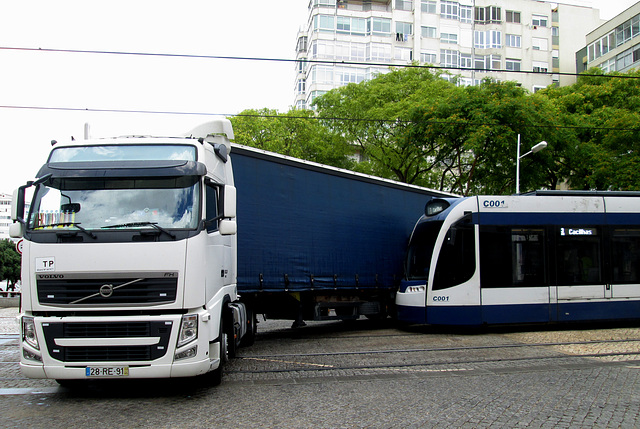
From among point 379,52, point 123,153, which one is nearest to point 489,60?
point 379,52

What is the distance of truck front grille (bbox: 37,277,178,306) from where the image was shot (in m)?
6.21

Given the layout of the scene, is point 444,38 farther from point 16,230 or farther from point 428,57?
point 16,230

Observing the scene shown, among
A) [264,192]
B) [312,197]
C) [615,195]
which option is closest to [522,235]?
[615,195]

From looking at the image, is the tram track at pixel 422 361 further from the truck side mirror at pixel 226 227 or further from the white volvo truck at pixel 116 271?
the truck side mirror at pixel 226 227

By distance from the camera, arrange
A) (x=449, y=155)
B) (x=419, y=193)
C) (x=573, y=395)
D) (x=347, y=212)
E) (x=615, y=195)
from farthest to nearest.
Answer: (x=449, y=155) < (x=419, y=193) < (x=615, y=195) < (x=347, y=212) < (x=573, y=395)

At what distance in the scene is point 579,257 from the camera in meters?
12.8

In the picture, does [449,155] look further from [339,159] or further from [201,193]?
[201,193]

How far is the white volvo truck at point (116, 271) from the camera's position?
6203 millimetres

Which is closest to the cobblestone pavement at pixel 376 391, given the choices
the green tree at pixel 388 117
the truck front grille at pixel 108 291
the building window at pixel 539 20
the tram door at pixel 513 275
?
the truck front grille at pixel 108 291

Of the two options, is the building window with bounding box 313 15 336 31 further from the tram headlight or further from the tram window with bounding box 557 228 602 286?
the tram window with bounding box 557 228 602 286

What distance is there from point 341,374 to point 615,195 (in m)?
9.16

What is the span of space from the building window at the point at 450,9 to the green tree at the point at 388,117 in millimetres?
26853

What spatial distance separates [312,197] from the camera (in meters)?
11.7

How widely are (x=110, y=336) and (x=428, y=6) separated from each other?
182 feet
